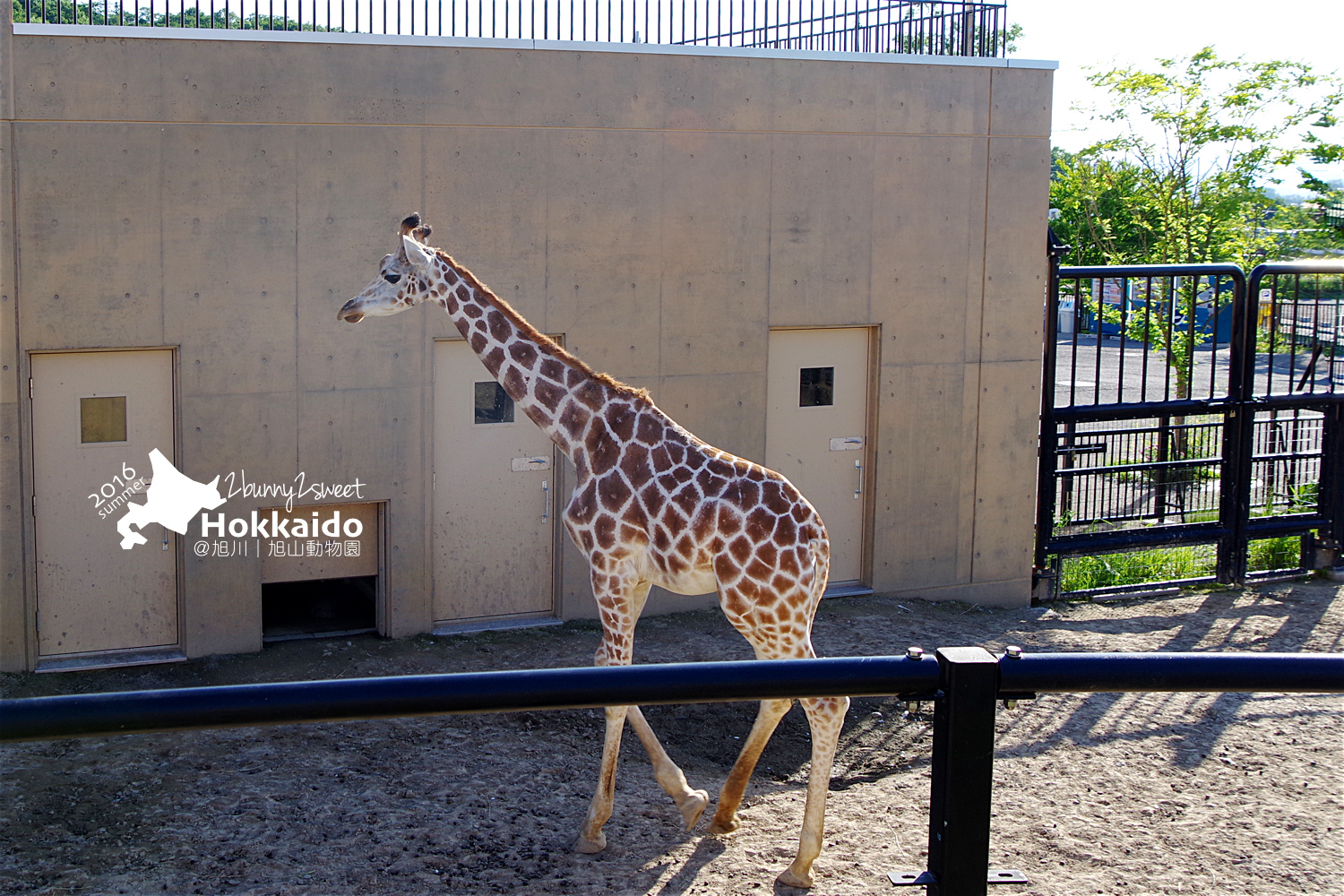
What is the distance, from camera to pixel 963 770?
1.71m

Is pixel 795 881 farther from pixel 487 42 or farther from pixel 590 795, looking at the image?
pixel 487 42

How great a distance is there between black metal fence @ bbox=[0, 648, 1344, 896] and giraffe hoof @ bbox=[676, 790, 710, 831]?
14.0 ft

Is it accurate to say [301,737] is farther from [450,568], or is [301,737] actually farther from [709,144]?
[709,144]

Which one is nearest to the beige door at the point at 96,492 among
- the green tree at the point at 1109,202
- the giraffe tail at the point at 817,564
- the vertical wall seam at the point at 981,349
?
the giraffe tail at the point at 817,564

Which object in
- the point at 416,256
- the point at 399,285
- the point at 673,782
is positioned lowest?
the point at 673,782

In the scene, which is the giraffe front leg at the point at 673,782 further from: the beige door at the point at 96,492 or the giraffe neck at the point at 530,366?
the beige door at the point at 96,492

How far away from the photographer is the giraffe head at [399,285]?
20.2 ft

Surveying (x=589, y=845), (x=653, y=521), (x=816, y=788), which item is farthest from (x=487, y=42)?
(x=816, y=788)

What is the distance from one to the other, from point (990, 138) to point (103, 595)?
7646 mm

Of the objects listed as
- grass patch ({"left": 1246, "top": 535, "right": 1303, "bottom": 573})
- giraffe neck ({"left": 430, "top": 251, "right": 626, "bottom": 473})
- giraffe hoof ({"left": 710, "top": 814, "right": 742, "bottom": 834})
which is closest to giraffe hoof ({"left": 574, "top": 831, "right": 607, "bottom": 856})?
giraffe hoof ({"left": 710, "top": 814, "right": 742, "bottom": 834})

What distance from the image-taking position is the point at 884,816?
20.5ft

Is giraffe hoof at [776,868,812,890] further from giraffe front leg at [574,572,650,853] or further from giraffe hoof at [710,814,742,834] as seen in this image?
giraffe front leg at [574,572,650,853]

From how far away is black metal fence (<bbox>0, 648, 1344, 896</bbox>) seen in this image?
152 cm

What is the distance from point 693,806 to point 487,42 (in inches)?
221
